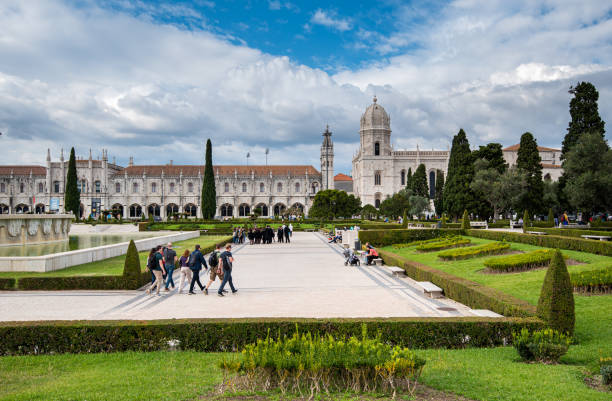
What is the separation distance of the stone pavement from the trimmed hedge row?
5811 mm

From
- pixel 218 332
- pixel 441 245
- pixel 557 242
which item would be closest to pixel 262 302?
pixel 218 332

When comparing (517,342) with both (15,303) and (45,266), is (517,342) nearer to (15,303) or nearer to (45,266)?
(15,303)

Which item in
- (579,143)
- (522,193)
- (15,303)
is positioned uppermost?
(579,143)

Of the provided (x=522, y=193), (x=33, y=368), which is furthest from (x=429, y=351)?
(x=522, y=193)

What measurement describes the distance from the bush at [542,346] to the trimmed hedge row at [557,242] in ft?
28.9

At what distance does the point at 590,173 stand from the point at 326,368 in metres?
30.8

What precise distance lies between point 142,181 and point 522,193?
5691 cm

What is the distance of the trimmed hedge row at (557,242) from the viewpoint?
13.9 meters

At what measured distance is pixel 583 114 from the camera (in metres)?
33.2

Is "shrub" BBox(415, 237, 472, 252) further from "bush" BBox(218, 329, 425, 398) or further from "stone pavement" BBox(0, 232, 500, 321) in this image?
"bush" BBox(218, 329, 425, 398)

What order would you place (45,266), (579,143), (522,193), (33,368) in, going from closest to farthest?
(33,368) < (45,266) < (579,143) < (522,193)

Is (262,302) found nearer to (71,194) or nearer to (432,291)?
(432,291)

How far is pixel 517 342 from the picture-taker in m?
6.29

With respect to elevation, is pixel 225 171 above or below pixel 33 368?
above
